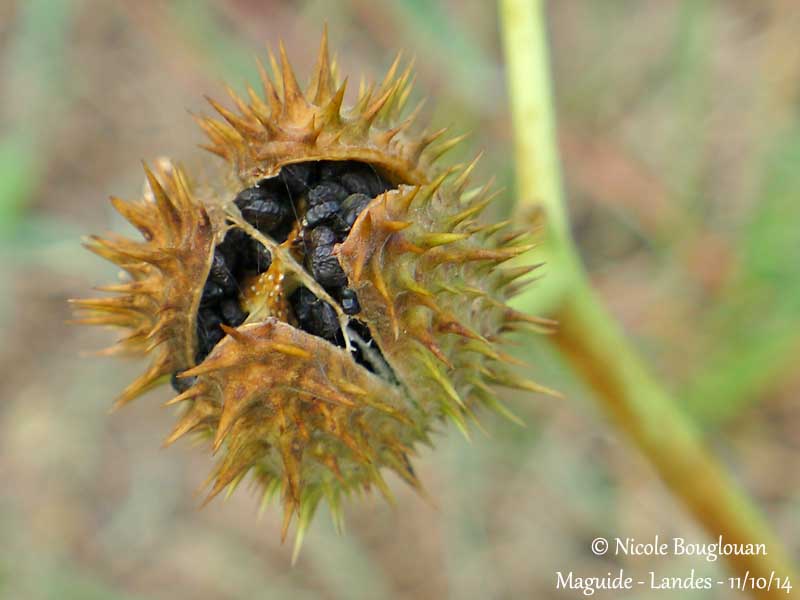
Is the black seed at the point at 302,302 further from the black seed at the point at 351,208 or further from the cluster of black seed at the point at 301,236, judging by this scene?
the black seed at the point at 351,208

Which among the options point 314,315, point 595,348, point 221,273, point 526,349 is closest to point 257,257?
point 221,273

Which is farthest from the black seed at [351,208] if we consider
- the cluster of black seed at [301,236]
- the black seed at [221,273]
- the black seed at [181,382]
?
the black seed at [181,382]

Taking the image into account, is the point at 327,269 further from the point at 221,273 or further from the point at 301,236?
the point at 221,273

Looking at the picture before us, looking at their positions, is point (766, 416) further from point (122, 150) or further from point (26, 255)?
point (122, 150)

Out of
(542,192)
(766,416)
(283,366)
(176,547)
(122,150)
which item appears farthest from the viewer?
(122,150)

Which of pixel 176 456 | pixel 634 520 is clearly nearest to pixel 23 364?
pixel 176 456

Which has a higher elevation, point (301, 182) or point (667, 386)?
point (301, 182)
